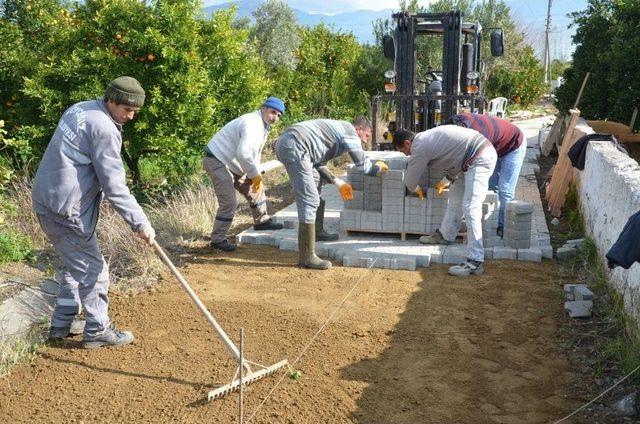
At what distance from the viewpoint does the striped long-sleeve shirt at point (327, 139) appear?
640 cm

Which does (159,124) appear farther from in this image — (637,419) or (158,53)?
(637,419)

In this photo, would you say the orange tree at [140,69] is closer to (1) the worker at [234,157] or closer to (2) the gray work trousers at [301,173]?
(1) the worker at [234,157]

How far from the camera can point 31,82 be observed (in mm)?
8188

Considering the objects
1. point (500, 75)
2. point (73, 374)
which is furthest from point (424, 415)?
point (500, 75)

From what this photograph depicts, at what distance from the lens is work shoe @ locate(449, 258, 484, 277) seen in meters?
6.25

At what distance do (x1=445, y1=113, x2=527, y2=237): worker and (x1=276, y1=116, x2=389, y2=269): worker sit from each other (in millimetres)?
1212

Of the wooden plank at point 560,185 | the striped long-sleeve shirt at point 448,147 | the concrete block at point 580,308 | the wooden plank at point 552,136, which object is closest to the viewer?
the concrete block at point 580,308

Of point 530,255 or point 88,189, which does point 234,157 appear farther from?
point 530,255

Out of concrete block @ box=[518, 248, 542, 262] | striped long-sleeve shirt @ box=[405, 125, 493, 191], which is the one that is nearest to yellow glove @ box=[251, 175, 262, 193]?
striped long-sleeve shirt @ box=[405, 125, 493, 191]

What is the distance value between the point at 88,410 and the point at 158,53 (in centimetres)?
553

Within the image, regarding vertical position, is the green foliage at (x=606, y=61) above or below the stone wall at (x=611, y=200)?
above

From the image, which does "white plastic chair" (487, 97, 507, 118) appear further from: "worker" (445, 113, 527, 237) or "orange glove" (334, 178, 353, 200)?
"orange glove" (334, 178, 353, 200)

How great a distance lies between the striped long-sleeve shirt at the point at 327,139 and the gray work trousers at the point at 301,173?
0.08m

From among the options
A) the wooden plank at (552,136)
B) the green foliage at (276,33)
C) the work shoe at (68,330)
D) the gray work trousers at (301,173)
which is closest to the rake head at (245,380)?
the work shoe at (68,330)
